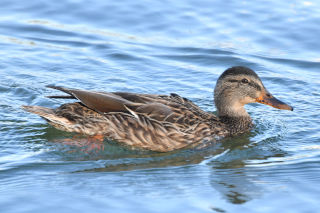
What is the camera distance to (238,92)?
31.9 ft

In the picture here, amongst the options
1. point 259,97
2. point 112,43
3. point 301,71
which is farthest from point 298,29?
point 259,97

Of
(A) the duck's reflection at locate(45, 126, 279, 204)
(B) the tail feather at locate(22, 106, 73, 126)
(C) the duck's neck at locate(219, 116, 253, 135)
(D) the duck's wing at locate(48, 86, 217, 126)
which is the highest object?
(D) the duck's wing at locate(48, 86, 217, 126)

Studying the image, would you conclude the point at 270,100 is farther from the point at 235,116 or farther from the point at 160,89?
the point at 160,89

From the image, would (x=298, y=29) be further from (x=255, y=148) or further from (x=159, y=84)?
(x=255, y=148)

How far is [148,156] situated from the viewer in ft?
28.6

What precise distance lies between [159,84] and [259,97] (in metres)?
2.59

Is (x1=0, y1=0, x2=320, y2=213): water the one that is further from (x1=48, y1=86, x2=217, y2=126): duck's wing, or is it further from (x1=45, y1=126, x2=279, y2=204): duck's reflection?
(x1=48, y1=86, x2=217, y2=126): duck's wing

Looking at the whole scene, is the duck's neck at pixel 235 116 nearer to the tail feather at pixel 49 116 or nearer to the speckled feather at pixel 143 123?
the speckled feather at pixel 143 123

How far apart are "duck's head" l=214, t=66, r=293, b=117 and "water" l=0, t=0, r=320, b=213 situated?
20.6 inches

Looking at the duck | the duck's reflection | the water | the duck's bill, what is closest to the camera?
the water

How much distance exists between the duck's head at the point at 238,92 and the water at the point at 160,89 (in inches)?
20.6

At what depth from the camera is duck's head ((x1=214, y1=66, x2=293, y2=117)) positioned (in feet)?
31.6

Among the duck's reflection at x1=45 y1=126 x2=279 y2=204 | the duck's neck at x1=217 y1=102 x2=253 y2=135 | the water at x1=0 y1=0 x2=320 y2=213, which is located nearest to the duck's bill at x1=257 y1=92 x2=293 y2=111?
the duck's neck at x1=217 y1=102 x2=253 y2=135

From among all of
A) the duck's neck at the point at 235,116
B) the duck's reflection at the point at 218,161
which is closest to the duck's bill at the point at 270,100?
the duck's neck at the point at 235,116
